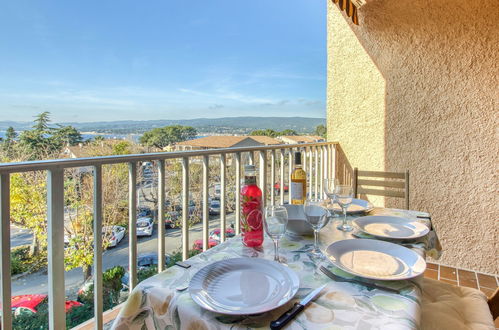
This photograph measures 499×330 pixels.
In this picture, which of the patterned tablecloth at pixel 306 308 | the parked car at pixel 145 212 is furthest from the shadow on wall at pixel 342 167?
the parked car at pixel 145 212

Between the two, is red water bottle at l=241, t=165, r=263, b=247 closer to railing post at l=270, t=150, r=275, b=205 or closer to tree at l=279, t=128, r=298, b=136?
railing post at l=270, t=150, r=275, b=205

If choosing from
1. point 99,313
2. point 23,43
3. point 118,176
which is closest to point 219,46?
point 23,43

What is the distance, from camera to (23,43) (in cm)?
1516

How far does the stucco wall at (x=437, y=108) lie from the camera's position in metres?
2.31

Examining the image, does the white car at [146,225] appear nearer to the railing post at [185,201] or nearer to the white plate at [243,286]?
the railing post at [185,201]

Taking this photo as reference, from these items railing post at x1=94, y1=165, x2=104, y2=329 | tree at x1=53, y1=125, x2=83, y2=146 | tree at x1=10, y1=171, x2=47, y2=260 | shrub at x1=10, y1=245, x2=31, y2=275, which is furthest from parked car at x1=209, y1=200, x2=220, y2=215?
shrub at x1=10, y1=245, x2=31, y2=275

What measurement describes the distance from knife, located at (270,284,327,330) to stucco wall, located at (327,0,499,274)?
2.55m

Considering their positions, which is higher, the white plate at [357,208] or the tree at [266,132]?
the tree at [266,132]

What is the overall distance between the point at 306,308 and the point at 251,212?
0.36 metres

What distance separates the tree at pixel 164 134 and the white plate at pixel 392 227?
9.75ft

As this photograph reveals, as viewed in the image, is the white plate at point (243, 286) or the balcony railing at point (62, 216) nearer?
the white plate at point (243, 286)

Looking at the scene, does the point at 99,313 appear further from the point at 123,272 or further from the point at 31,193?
the point at 31,193

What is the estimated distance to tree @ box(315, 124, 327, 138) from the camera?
3.38 m

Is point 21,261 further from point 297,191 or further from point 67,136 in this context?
point 297,191
